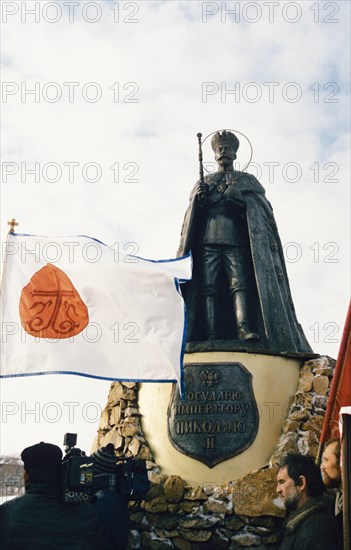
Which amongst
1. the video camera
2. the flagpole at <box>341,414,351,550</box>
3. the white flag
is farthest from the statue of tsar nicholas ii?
the flagpole at <box>341,414,351,550</box>

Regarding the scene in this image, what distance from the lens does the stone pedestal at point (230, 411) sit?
7.54 metres

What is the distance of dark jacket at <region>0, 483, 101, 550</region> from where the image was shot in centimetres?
326

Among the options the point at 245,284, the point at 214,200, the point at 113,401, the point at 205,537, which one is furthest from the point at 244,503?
the point at 214,200

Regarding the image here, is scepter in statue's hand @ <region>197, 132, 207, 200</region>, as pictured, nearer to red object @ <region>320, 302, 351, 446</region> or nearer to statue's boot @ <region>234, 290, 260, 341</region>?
statue's boot @ <region>234, 290, 260, 341</region>

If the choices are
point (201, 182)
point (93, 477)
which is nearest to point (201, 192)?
point (201, 182)

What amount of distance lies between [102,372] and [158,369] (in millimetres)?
530

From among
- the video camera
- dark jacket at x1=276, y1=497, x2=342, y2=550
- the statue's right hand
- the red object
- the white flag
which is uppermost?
the statue's right hand

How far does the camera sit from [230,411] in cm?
767

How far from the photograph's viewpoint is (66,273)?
7312mm

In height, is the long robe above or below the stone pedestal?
above

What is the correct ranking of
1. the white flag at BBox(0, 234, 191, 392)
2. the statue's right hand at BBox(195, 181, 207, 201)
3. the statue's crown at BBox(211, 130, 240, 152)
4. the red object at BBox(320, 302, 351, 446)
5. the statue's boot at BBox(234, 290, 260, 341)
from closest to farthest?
1. the red object at BBox(320, 302, 351, 446)
2. the white flag at BBox(0, 234, 191, 392)
3. the statue's boot at BBox(234, 290, 260, 341)
4. the statue's right hand at BBox(195, 181, 207, 201)
5. the statue's crown at BBox(211, 130, 240, 152)

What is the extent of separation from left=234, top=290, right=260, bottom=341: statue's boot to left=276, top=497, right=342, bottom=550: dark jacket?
4612mm

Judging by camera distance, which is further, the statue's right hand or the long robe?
the statue's right hand

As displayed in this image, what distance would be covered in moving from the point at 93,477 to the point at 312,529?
1.11m
